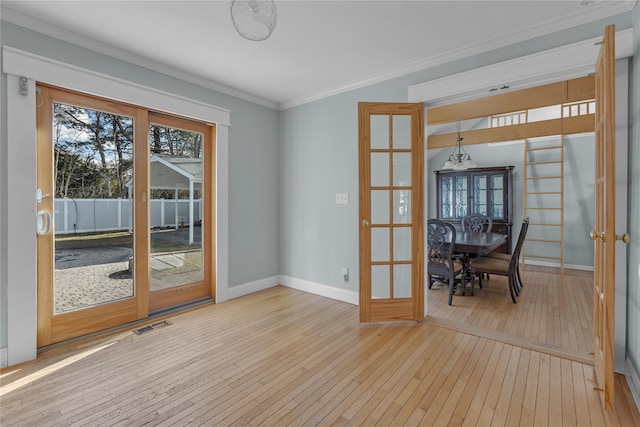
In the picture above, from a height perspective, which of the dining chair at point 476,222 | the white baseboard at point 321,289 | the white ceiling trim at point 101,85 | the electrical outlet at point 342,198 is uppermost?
the white ceiling trim at point 101,85

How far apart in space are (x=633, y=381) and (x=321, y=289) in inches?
107

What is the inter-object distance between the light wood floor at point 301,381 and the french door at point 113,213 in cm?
40

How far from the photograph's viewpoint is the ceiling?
2.05 meters

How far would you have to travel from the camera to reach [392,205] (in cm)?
292

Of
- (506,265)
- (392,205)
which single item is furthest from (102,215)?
(506,265)

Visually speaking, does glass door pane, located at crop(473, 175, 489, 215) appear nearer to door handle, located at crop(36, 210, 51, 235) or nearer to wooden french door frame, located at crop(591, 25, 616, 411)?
wooden french door frame, located at crop(591, 25, 616, 411)

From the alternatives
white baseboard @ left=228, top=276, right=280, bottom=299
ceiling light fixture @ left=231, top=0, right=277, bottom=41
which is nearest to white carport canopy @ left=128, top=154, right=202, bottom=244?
white baseboard @ left=228, top=276, right=280, bottom=299

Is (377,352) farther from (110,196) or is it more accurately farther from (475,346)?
(110,196)

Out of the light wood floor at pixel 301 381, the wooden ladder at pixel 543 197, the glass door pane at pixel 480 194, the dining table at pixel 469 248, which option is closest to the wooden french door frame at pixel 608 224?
the light wood floor at pixel 301 381

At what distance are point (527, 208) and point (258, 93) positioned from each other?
17.9 feet

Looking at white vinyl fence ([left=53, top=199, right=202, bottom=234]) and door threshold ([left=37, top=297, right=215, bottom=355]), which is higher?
white vinyl fence ([left=53, top=199, right=202, bottom=234])

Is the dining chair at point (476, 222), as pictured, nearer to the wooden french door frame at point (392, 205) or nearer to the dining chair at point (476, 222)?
the dining chair at point (476, 222)

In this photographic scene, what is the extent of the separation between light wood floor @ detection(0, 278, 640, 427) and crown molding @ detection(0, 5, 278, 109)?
2497mm

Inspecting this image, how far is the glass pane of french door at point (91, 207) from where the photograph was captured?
96.0 inches
